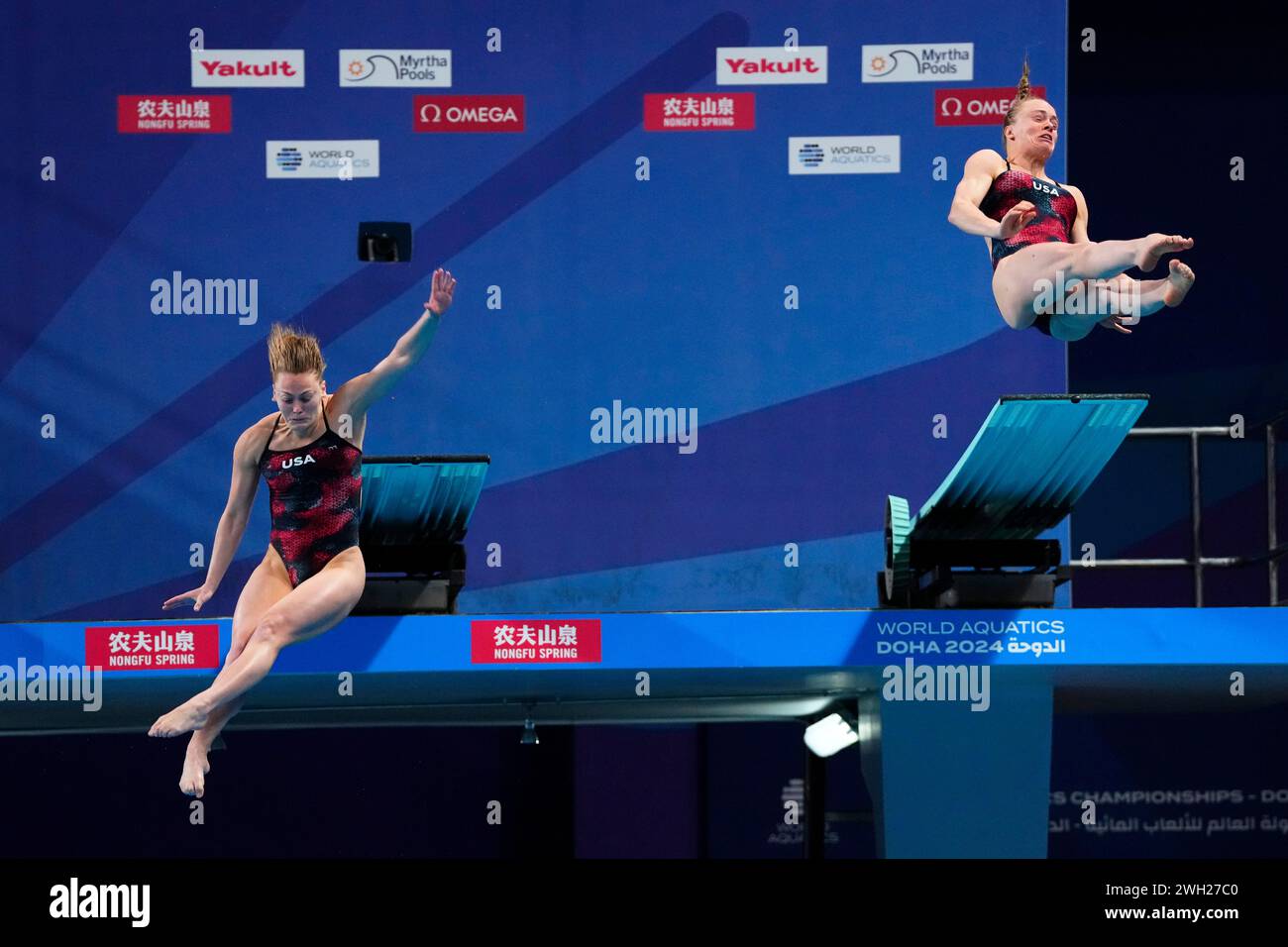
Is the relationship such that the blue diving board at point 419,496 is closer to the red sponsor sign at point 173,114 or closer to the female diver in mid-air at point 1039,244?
the female diver in mid-air at point 1039,244

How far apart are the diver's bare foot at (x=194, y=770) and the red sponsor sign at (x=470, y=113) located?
3.86m

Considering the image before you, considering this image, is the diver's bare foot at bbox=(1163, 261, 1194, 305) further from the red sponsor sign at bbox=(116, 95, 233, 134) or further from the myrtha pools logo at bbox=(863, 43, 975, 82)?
the red sponsor sign at bbox=(116, 95, 233, 134)

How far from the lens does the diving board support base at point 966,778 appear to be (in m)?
6.51

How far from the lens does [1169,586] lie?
9.81 metres

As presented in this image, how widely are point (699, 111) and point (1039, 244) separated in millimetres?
2330

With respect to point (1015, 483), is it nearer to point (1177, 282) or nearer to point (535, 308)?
point (1177, 282)

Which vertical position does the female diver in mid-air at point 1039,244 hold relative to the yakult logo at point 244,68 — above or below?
below

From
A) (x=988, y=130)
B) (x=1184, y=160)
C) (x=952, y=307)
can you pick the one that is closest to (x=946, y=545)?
(x=952, y=307)

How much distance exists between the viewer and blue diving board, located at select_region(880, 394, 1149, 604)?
5.76m

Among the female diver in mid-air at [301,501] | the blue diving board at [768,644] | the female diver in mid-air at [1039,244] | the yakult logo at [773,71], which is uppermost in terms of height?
the yakult logo at [773,71]

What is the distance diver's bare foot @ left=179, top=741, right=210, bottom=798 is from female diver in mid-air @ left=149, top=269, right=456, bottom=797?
127mm

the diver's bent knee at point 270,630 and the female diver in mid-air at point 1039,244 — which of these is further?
the female diver in mid-air at point 1039,244

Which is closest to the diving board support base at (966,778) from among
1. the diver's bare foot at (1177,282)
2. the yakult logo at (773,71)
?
the diver's bare foot at (1177,282)

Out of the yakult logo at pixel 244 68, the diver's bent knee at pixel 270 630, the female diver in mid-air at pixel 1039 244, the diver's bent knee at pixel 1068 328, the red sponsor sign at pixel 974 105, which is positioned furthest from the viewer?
the yakult logo at pixel 244 68
